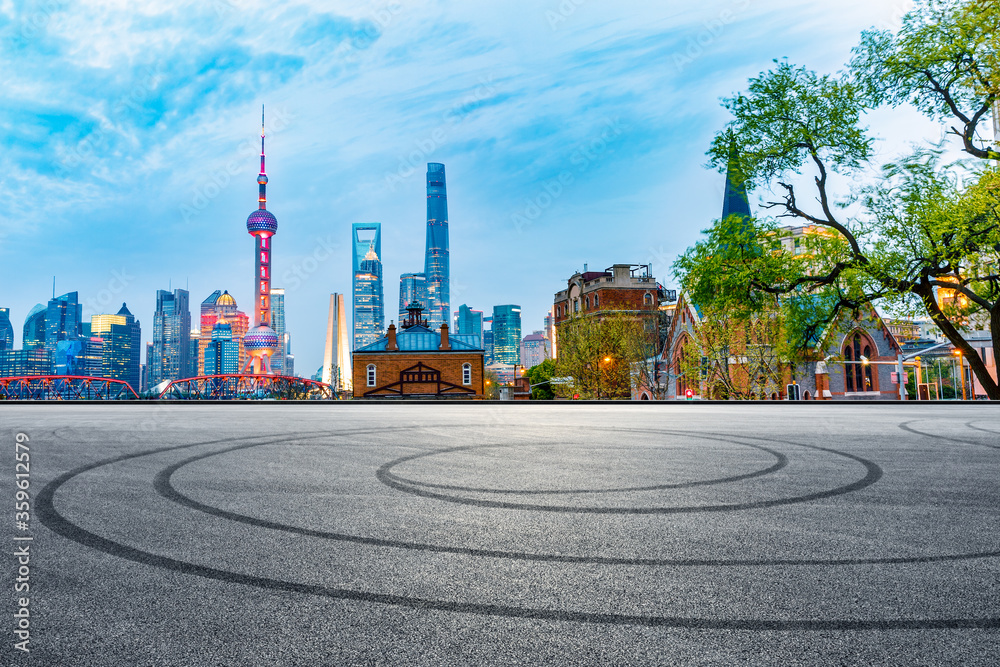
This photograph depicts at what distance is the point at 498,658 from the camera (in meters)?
2.75

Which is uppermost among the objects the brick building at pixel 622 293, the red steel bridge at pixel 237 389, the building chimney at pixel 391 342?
the brick building at pixel 622 293

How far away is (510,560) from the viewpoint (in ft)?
13.4

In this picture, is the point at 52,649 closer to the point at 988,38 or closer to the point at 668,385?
the point at 988,38

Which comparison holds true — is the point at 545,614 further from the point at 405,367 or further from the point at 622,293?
the point at 622,293

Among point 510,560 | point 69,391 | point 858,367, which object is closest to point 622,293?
point 858,367

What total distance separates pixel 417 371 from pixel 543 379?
136 ft

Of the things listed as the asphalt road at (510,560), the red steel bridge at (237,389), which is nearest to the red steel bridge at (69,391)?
the red steel bridge at (237,389)

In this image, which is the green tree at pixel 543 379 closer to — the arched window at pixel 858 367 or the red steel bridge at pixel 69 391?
the arched window at pixel 858 367

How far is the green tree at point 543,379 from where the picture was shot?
80.8 metres

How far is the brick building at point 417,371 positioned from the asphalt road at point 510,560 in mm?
49434

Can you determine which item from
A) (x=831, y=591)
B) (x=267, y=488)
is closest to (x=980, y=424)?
(x=831, y=591)

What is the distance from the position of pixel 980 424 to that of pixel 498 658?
14.7 m

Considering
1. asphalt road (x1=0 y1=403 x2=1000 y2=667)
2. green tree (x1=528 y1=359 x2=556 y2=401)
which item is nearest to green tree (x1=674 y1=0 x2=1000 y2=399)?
asphalt road (x1=0 y1=403 x2=1000 y2=667)

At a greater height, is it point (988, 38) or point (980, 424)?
point (988, 38)
